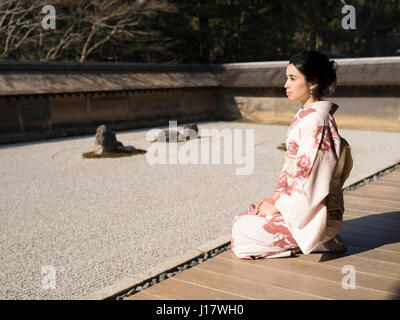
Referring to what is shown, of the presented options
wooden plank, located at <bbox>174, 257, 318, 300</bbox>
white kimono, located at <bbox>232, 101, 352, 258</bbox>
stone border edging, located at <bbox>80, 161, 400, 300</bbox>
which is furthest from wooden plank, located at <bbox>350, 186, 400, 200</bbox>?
wooden plank, located at <bbox>174, 257, 318, 300</bbox>

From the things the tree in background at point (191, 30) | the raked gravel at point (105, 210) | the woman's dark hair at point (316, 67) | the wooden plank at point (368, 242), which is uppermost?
the tree in background at point (191, 30)

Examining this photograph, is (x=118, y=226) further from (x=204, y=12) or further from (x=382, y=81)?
(x=204, y=12)

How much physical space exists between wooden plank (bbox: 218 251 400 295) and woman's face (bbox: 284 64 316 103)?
3.75ft

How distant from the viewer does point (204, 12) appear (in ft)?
70.9

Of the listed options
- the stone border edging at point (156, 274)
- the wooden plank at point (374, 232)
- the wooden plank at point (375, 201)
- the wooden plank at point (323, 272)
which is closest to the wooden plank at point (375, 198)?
the wooden plank at point (375, 201)

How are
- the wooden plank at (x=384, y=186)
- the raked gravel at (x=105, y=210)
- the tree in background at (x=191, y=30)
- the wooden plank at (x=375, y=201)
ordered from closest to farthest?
1. the raked gravel at (x=105, y=210)
2. the wooden plank at (x=375, y=201)
3. the wooden plank at (x=384, y=186)
4. the tree in background at (x=191, y=30)

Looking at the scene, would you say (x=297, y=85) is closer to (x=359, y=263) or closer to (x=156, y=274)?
(x=359, y=263)

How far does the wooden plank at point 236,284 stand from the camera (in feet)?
7.83

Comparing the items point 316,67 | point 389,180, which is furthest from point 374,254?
point 389,180

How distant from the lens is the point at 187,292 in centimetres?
247

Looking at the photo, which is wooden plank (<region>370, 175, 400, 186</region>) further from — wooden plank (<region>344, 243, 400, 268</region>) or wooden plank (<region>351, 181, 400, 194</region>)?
wooden plank (<region>344, 243, 400, 268</region>)

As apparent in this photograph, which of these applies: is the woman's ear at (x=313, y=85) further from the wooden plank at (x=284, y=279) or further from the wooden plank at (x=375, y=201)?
the wooden plank at (x=375, y=201)

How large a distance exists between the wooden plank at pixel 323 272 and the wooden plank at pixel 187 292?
0.47 metres

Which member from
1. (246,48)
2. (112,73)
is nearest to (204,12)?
(246,48)
